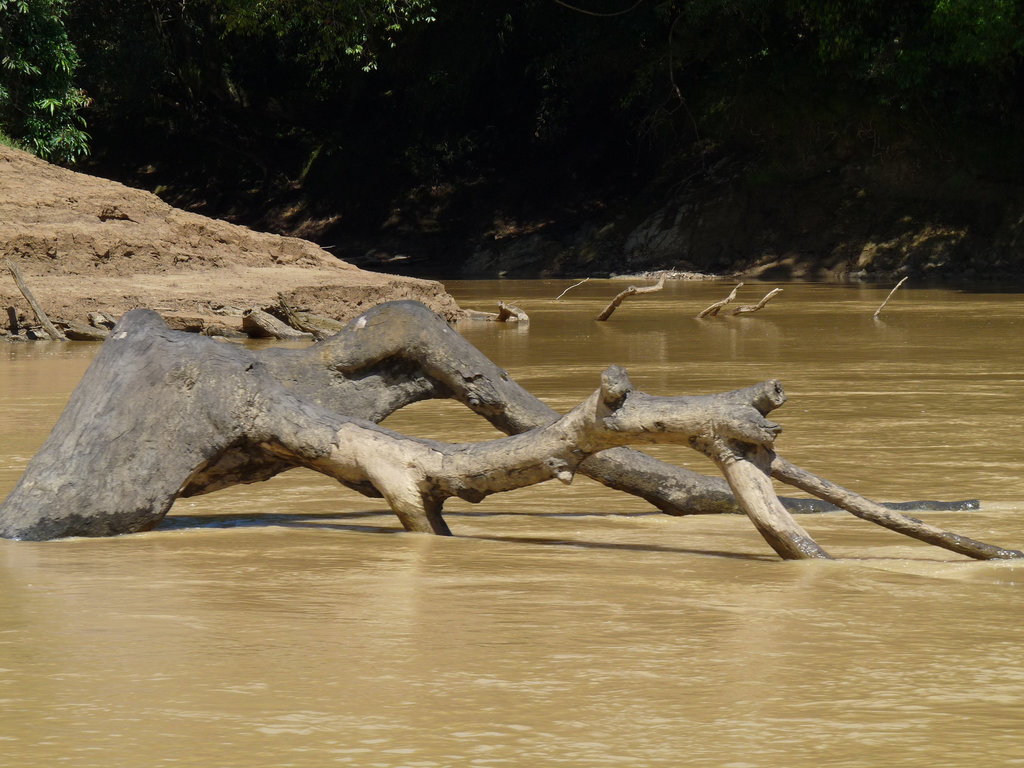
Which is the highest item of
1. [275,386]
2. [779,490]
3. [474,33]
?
[474,33]

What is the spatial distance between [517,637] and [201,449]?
1.91 metres

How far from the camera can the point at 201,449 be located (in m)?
4.91

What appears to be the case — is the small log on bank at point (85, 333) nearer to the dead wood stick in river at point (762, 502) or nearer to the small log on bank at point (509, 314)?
Result: the small log on bank at point (509, 314)

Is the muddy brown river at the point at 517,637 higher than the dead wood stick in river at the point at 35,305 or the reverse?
the reverse

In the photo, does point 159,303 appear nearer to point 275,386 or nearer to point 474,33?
point 275,386

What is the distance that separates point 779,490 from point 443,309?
10.1 metres

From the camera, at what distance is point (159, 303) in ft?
48.5

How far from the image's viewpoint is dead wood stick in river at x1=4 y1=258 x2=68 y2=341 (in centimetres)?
1401

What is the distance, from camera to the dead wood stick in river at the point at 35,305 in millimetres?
14008

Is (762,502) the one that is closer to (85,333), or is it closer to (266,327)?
(266,327)

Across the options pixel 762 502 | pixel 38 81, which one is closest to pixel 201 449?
pixel 762 502

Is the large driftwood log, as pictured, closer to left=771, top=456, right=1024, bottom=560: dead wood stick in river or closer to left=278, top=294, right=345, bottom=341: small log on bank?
left=771, top=456, right=1024, bottom=560: dead wood stick in river

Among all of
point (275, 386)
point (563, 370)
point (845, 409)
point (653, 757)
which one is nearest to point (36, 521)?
point (275, 386)

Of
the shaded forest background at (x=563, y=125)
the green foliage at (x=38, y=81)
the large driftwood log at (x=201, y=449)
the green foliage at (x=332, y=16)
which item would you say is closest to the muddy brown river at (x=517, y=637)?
the large driftwood log at (x=201, y=449)
